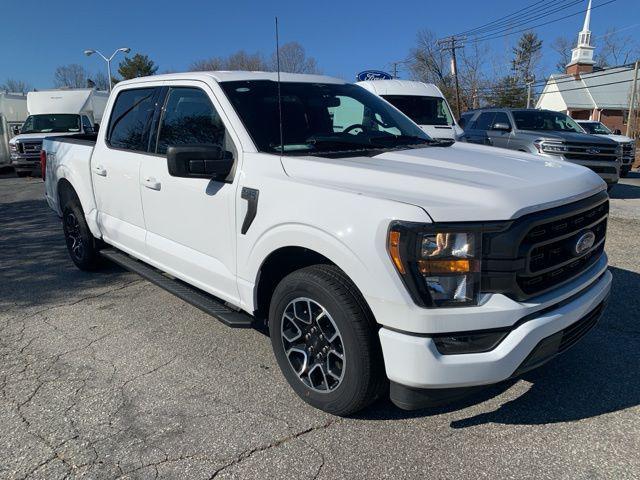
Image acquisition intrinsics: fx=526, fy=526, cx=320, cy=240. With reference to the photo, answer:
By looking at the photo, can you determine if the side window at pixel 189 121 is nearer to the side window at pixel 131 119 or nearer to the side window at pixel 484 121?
the side window at pixel 131 119

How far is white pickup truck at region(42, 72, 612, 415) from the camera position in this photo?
2420 millimetres

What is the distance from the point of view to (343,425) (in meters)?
2.94

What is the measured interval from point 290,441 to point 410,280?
113 centimetres

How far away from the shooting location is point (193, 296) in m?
3.82

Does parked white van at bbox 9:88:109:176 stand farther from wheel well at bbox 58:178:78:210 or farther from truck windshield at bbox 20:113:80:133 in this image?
wheel well at bbox 58:178:78:210

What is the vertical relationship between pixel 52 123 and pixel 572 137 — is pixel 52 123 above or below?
above

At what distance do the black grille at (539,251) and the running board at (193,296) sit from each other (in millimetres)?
1648

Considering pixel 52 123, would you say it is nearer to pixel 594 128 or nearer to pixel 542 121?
pixel 542 121

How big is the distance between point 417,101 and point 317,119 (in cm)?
874

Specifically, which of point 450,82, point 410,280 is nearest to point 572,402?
point 410,280

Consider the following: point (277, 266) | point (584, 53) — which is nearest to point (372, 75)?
point (277, 266)

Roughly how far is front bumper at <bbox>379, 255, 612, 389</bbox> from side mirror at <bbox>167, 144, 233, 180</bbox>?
1.45 meters

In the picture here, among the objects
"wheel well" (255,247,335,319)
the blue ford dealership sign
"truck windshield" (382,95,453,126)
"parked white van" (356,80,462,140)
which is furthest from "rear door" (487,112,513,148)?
"wheel well" (255,247,335,319)

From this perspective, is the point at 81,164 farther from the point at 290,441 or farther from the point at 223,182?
the point at 290,441
